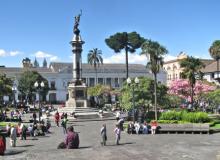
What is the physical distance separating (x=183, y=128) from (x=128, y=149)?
1073 centimetres

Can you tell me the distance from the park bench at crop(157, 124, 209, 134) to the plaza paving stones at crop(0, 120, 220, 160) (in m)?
2.64

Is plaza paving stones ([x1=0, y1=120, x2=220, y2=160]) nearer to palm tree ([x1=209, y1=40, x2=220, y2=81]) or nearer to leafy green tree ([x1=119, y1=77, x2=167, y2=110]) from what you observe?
leafy green tree ([x1=119, y1=77, x2=167, y2=110])

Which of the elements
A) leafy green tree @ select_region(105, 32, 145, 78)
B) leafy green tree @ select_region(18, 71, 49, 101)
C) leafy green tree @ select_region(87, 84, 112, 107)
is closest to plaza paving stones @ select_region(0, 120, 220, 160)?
leafy green tree @ select_region(105, 32, 145, 78)

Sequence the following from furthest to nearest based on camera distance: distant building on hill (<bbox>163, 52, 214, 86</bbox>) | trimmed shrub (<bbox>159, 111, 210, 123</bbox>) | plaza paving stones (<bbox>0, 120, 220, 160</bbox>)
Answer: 1. distant building on hill (<bbox>163, 52, 214, 86</bbox>)
2. trimmed shrub (<bbox>159, 111, 210, 123</bbox>)
3. plaza paving stones (<bbox>0, 120, 220, 160</bbox>)

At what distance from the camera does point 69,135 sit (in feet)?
77.0

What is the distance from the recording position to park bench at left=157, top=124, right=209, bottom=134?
3312cm

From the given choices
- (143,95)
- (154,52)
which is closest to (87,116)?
(143,95)

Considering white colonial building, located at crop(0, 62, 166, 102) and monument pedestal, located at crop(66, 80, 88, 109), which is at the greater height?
white colonial building, located at crop(0, 62, 166, 102)

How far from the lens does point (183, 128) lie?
3350 centimetres

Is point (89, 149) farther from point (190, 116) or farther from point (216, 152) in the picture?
point (190, 116)

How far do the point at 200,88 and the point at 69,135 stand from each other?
50.3 m

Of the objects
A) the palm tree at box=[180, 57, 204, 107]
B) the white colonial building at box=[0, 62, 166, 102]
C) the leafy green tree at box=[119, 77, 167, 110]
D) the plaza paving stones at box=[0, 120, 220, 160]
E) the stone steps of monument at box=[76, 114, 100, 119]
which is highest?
the white colonial building at box=[0, 62, 166, 102]

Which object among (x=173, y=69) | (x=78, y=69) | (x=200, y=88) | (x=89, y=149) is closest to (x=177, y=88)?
(x=200, y=88)

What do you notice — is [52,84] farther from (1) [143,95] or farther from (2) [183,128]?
(2) [183,128]
